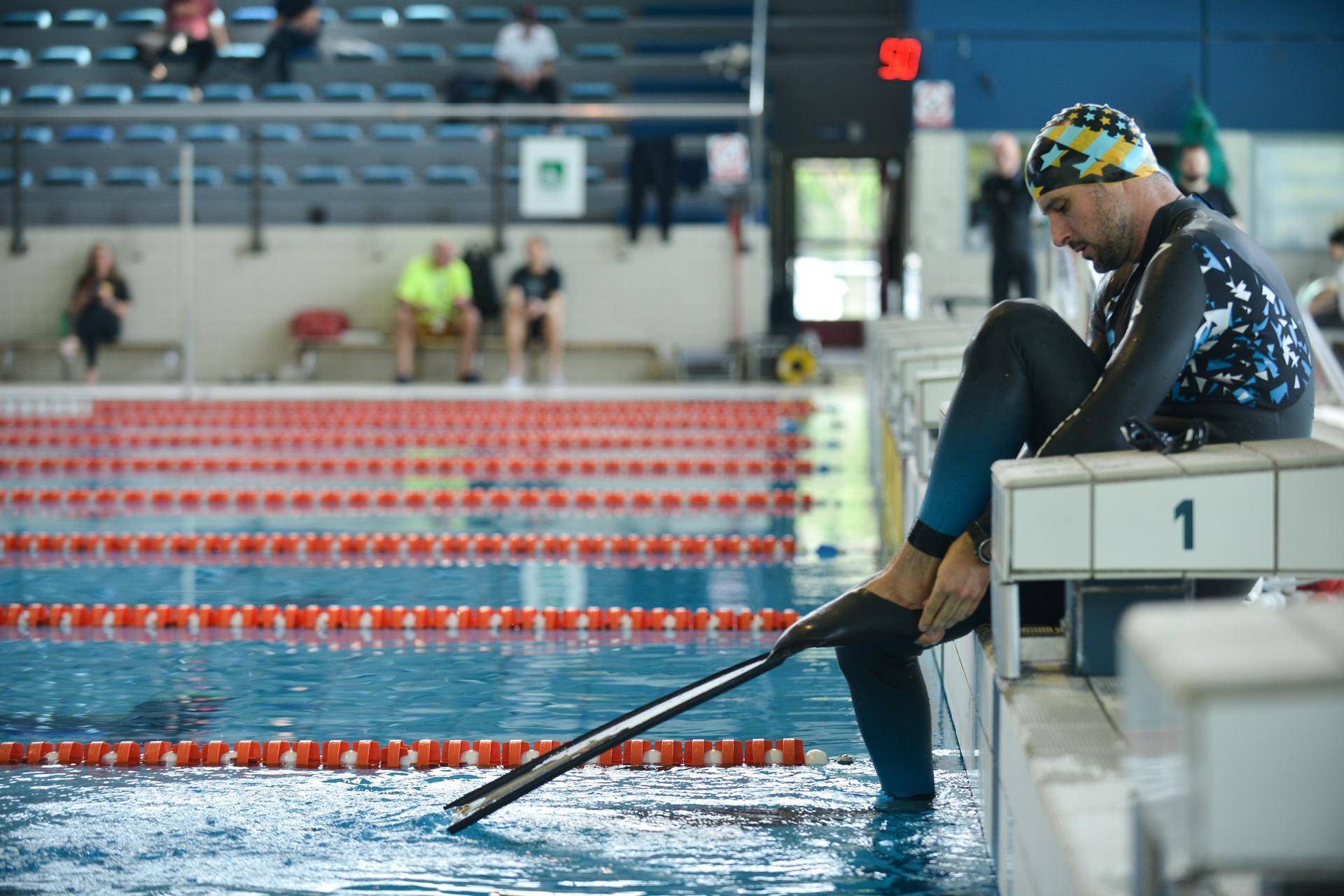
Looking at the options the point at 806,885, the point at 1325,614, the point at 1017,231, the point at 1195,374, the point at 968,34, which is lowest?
the point at 806,885

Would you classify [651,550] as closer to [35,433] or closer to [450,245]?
[35,433]

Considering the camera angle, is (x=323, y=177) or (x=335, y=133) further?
(x=335, y=133)

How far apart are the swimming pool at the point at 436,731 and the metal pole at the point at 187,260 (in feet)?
26.5

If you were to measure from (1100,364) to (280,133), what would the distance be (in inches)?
596

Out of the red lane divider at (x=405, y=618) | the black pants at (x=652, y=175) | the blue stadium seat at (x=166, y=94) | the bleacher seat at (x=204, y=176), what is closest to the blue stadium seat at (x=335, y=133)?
the bleacher seat at (x=204, y=176)

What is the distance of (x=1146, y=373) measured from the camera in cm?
234

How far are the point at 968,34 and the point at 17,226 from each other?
9354mm

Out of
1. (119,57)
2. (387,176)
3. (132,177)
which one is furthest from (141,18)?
(387,176)

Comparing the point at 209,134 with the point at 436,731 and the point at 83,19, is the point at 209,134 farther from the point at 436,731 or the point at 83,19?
the point at 436,731

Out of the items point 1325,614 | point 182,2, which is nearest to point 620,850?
point 1325,614

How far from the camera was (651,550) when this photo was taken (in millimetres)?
5980

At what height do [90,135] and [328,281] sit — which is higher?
[90,135]

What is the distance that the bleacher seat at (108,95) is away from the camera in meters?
16.9

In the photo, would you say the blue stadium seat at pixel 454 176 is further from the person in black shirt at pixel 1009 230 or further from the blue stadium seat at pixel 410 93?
the person in black shirt at pixel 1009 230
